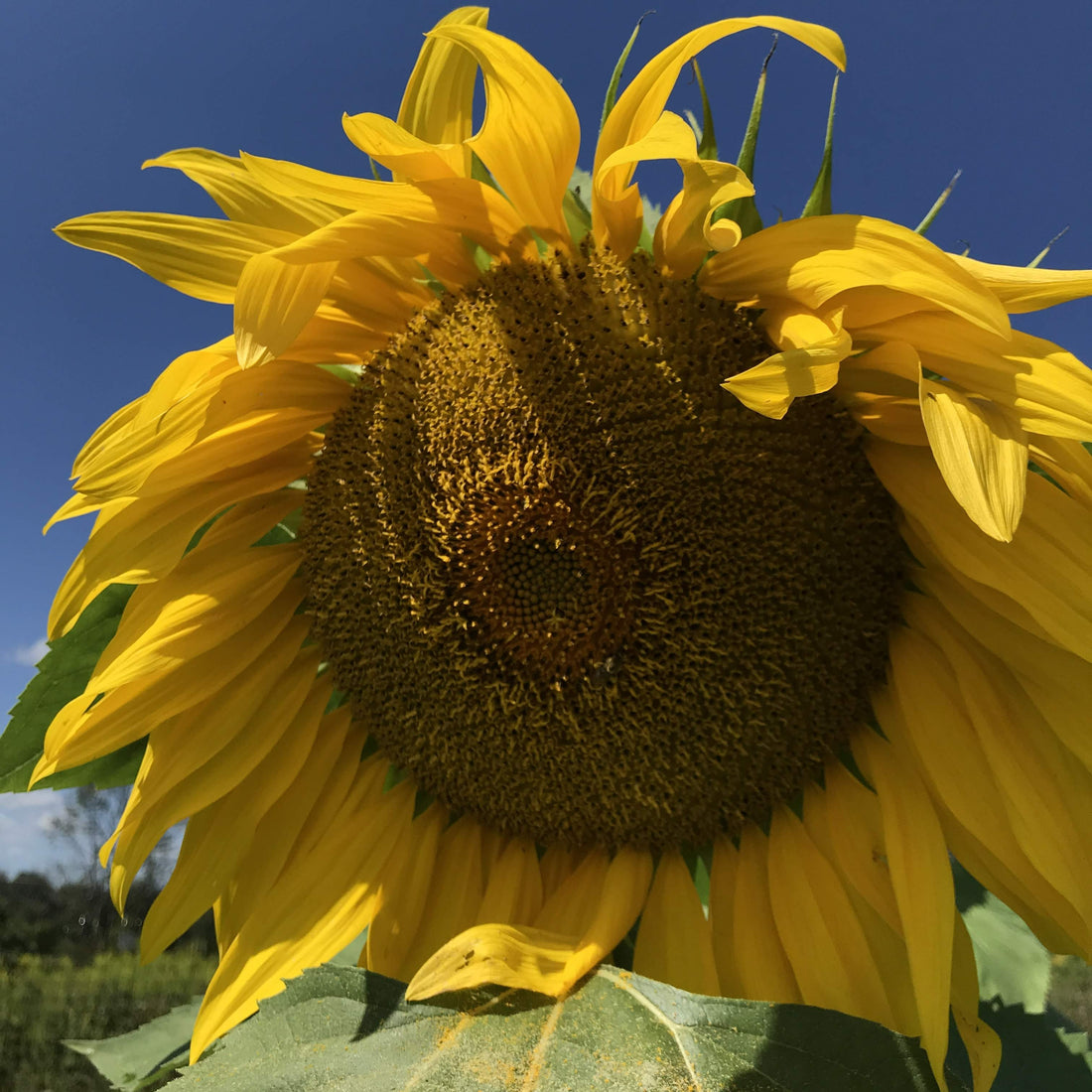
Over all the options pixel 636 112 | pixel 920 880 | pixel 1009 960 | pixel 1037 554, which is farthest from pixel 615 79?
pixel 1009 960

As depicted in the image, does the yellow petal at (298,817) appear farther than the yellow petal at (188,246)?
Yes

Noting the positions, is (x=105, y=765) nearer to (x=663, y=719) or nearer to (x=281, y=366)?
(x=281, y=366)

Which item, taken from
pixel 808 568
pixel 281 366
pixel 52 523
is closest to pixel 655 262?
pixel 808 568

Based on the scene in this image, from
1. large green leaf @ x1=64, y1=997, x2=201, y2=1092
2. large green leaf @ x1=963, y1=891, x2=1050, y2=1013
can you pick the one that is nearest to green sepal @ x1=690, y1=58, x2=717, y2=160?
large green leaf @ x1=963, y1=891, x2=1050, y2=1013

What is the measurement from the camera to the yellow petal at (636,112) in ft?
3.75

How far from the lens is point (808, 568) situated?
144 centimetres

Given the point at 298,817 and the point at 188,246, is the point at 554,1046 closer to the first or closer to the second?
the point at 298,817

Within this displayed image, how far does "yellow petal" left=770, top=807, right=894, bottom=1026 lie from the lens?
4.78 ft

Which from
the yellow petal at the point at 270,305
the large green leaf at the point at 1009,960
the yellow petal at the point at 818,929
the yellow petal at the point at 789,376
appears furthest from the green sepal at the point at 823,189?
the large green leaf at the point at 1009,960

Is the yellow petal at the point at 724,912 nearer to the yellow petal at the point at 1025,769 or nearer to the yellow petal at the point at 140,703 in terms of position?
the yellow petal at the point at 1025,769

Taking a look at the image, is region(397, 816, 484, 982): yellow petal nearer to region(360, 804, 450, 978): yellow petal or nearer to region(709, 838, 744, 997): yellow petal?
region(360, 804, 450, 978): yellow petal

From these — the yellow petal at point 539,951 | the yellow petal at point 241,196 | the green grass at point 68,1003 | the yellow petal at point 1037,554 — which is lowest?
the green grass at point 68,1003

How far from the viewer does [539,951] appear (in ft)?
Answer: 4.61

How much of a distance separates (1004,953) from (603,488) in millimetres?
1441
